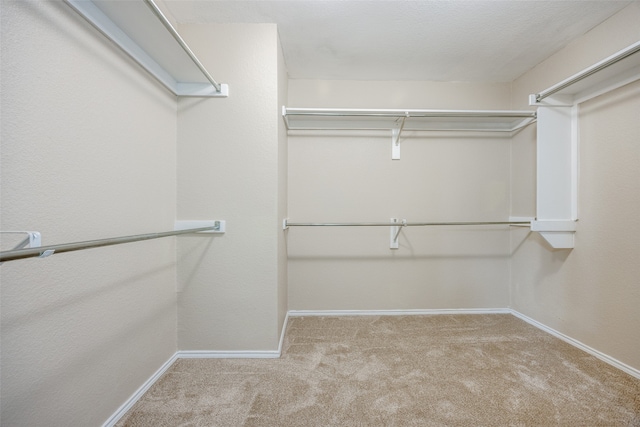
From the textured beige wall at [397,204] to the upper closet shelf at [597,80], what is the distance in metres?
0.58

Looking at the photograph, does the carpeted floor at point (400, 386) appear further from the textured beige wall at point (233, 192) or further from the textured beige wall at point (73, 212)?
the textured beige wall at point (73, 212)

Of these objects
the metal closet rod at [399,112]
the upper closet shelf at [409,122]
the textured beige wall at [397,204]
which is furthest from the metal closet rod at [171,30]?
the textured beige wall at [397,204]

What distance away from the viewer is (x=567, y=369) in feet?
4.92

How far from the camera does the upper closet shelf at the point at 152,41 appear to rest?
38.8 inches

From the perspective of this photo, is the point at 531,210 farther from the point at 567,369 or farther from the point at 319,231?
the point at 319,231

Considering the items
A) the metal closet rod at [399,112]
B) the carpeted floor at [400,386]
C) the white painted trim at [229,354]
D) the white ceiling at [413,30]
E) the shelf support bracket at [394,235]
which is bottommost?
the carpeted floor at [400,386]

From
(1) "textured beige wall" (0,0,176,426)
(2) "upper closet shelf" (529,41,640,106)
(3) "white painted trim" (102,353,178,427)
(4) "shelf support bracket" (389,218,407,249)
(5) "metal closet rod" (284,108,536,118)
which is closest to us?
(1) "textured beige wall" (0,0,176,426)

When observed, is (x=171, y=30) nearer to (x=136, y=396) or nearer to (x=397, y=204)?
(x=136, y=396)

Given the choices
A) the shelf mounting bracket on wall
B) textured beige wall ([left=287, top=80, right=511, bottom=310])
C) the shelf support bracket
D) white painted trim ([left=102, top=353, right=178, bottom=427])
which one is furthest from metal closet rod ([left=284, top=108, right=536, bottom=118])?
white painted trim ([left=102, top=353, right=178, bottom=427])

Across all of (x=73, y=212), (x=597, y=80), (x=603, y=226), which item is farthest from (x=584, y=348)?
(x=73, y=212)

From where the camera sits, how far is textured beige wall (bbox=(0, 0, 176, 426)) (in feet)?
2.49

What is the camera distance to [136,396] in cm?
125

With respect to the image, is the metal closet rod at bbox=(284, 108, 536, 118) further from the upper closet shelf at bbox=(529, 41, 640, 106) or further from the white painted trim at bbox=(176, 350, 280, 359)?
the white painted trim at bbox=(176, 350, 280, 359)

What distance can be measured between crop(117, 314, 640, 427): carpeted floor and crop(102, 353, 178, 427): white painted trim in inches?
1.2
